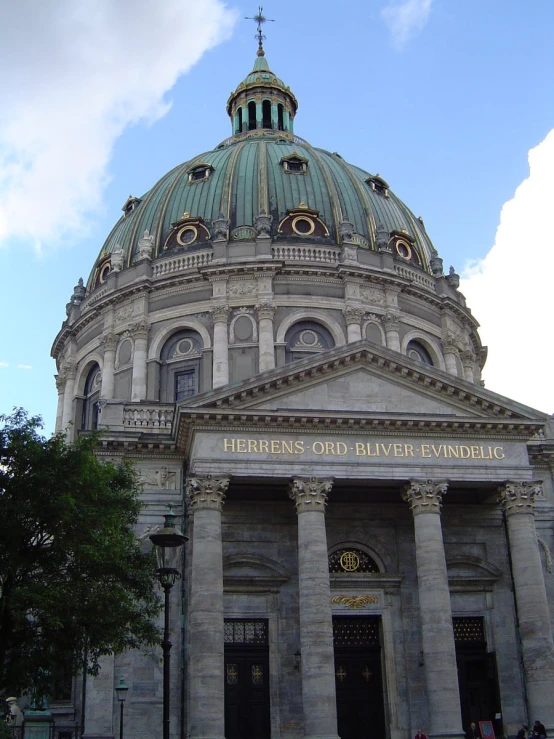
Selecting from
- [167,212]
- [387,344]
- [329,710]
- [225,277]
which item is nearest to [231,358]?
[225,277]

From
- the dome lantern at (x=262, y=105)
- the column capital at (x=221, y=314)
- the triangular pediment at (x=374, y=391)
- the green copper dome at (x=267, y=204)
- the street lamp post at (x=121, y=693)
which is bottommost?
the street lamp post at (x=121, y=693)

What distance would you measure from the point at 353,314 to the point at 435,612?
17425 millimetres

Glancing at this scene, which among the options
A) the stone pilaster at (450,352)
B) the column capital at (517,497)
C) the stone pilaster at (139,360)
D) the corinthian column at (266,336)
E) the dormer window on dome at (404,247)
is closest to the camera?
the column capital at (517,497)

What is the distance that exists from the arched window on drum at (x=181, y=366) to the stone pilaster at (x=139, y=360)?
90cm

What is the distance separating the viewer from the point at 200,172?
4881 centimetres

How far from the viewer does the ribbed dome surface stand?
4628cm

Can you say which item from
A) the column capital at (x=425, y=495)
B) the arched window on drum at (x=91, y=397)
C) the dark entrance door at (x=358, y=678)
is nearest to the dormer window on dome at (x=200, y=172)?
the arched window on drum at (x=91, y=397)

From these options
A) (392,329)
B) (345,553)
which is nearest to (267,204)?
(392,329)

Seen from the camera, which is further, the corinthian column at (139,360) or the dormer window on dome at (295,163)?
the dormer window on dome at (295,163)

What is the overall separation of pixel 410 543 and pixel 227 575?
675cm

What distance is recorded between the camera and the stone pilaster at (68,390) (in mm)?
46344

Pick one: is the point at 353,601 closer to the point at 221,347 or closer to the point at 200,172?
the point at 221,347

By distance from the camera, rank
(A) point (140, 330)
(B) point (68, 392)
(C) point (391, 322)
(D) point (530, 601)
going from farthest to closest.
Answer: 1. (B) point (68, 392)
2. (C) point (391, 322)
3. (A) point (140, 330)
4. (D) point (530, 601)

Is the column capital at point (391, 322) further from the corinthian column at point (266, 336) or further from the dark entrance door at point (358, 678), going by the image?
the dark entrance door at point (358, 678)
